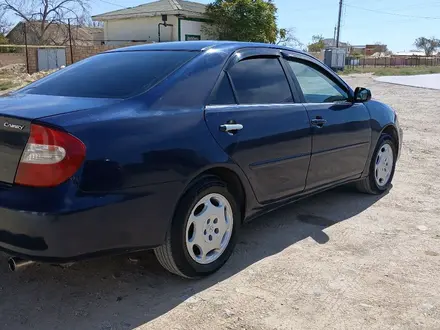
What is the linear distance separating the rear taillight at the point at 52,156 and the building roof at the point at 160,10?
30609mm

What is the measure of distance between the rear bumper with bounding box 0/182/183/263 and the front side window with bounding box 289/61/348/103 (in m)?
1.91

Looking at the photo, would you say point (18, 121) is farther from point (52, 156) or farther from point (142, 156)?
point (142, 156)

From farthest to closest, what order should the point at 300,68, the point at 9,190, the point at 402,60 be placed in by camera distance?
1. the point at 402,60
2. the point at 300,68
3. the point at 9,190

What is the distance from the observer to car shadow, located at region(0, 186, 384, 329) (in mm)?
2797

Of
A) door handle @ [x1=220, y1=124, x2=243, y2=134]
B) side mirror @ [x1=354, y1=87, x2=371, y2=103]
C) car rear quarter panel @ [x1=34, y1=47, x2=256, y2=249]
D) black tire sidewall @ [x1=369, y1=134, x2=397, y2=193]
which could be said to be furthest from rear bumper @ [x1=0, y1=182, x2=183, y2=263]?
black tire sidewall @ [x1=369, y1=134, x2=397, y2=193]

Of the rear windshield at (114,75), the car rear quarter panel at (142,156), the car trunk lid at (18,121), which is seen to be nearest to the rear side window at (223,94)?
the car rear quarter panel at (142,156)

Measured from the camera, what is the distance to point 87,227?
258cm

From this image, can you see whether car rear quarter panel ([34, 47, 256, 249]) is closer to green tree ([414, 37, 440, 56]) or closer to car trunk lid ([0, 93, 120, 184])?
car trunk lid ([0, 93, 120, 184])

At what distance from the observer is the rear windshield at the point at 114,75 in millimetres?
3125

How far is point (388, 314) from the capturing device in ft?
9.50

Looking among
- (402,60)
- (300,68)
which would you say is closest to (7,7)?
(300,68)

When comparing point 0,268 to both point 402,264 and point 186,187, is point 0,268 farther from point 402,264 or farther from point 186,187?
point 402,264

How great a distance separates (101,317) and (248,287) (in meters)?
0.96

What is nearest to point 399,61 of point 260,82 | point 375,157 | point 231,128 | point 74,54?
point 74,54
